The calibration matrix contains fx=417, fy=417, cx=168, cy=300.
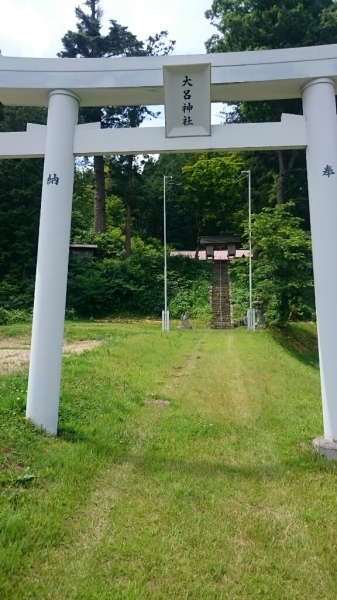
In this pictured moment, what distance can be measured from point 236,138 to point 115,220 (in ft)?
104

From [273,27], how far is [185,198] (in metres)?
12.2

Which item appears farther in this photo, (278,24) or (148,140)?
(278,24)

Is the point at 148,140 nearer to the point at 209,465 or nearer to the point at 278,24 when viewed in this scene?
the point at 209,465

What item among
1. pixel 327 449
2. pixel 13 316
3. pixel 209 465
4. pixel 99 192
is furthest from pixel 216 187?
pixel 209 465

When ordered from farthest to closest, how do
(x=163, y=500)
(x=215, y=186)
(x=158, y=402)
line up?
1. (x=215, y=186)
2. (x=158, y=402)
3. (x=163, y=500)

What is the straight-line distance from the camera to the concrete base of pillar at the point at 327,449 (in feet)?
12.1

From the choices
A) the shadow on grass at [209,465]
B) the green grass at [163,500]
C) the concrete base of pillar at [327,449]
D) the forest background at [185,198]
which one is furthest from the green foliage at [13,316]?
the concrete base of pillar at [327,449]

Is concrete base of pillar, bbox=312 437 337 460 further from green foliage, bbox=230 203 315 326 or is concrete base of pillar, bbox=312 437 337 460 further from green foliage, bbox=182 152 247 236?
green foliage, bbox=182 152 247 236

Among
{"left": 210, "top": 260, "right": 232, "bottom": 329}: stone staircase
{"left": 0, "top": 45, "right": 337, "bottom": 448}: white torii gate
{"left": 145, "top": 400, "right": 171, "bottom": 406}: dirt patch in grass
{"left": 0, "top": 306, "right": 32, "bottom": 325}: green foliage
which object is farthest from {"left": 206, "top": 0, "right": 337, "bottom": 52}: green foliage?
{"left": 145, "top": 400, "right": 171, "bottom": 406}: dirt patch in grass

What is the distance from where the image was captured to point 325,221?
12.5ft

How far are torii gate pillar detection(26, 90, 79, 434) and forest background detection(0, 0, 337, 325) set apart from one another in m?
12.2

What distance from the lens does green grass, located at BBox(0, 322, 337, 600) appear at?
85.4 inches

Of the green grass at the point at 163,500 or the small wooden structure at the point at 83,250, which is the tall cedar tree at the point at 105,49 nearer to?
the small wooden structure at the point at 83,250

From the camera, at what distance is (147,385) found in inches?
262
